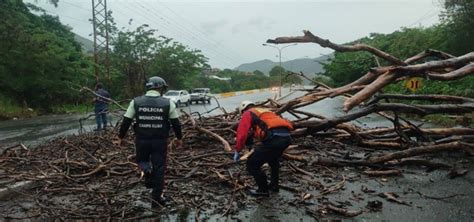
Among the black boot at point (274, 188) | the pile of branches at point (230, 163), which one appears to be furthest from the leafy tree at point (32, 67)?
the black boot at point (274, 188)

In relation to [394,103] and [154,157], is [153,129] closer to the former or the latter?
[154,157]

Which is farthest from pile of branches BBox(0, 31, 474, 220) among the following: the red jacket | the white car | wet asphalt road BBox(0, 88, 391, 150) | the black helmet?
the white car

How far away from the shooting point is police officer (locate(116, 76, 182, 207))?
17.6ft

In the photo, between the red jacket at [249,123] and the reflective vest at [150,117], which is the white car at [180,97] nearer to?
the red jacket at [249,123]

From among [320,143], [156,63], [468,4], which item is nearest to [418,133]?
[320,143]

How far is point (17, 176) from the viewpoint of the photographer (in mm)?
6781

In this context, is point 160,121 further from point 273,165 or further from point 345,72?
point 345,72

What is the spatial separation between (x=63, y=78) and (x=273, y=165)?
27.2 metres

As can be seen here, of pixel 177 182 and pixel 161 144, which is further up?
pixel 161 144

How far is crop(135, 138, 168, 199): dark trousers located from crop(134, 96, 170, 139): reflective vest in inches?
3.1

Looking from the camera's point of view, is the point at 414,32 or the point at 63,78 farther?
the point at 414,32

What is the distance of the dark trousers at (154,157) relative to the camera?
538 centimetres

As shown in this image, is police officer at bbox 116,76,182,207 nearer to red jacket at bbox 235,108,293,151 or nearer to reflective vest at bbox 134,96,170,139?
reflective vest at bbox 134,96,170,139

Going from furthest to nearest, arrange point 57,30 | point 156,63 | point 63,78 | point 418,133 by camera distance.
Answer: point 156,63 → point 57,30 → point 63,78 → point 418,133
